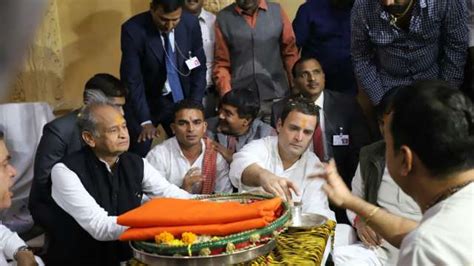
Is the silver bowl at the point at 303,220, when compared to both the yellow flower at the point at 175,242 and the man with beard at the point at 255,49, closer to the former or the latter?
the yellow flower at the point at 175,242

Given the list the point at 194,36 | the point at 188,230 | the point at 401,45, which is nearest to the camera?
the point at 188,230

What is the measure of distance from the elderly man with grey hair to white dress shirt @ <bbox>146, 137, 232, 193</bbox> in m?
0.63

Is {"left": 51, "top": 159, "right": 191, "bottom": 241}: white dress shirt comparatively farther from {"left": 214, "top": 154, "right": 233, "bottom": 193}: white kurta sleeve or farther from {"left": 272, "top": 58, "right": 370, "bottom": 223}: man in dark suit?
{"left": 272, "top": 58, "right": 370, "bottom": 223}: man in dark suit

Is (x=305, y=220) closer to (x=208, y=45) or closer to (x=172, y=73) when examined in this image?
(x=172, y=73)

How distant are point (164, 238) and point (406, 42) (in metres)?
1.94

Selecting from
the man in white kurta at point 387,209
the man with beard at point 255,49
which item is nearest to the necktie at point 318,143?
the man with beard at point 255,49

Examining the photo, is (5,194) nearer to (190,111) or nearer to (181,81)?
(190,111)

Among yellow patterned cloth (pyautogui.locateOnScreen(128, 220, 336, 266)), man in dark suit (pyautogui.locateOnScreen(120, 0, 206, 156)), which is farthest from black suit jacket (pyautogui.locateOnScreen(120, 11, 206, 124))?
yellow patterned cloth (pyautogui.locateOnScreen(128, 220, 336, 266))

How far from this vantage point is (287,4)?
14.9 feet

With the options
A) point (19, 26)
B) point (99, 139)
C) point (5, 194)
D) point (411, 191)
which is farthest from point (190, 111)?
point (19, 26)

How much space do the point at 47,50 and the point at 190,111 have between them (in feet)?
5.11

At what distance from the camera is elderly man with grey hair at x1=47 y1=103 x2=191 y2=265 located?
2469 mm

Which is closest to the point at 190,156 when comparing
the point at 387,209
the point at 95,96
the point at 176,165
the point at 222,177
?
the point at 176,165

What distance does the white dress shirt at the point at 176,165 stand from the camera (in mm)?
3283
